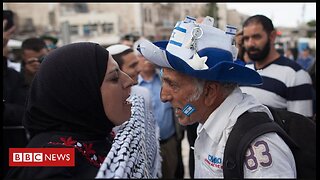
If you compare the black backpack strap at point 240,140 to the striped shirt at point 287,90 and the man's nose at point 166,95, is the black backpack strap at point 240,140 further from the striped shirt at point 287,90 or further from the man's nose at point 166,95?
the striped shirt at point 287,90

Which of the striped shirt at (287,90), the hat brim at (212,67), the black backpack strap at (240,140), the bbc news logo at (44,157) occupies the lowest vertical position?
the striped shirt at (287,90)

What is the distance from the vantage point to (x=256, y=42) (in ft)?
10.2

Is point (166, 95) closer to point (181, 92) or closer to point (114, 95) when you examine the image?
point (181, 92)

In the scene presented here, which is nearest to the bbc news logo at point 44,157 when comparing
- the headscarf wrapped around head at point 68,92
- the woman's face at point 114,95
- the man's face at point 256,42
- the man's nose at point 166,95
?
the headscarf wrapped around head at point 68,92

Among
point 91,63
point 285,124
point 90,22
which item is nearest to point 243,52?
point 285,124

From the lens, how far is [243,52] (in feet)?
12.7

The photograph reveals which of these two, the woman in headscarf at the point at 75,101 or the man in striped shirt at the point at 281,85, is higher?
the woman in headscarf at the point at 75,101

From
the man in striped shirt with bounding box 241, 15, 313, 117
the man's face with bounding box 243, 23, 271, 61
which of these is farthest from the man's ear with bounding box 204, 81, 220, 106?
the man's face with bounding box 243, 23, 271, 61

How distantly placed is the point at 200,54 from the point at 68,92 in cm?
62

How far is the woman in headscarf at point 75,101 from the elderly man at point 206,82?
0.23m

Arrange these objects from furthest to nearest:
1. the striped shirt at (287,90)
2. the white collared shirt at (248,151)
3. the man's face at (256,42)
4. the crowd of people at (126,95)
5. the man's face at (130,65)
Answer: the man's face at (130,65)
the man's face at (256,42)
the striped shirt at (287,90)
the crowd of people at (126,95)
the white collared shirt at (248,151)

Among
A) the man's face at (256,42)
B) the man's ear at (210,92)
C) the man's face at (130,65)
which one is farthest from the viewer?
the man's face at (130,65)

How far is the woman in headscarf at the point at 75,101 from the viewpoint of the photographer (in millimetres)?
1496

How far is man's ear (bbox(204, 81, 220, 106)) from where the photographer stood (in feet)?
4.99
